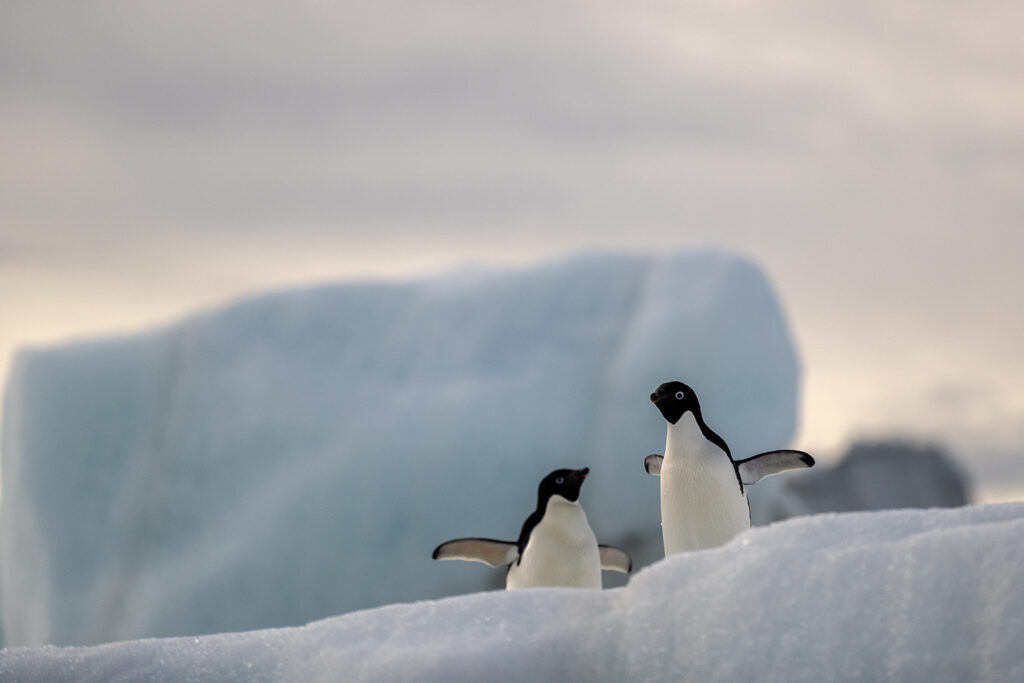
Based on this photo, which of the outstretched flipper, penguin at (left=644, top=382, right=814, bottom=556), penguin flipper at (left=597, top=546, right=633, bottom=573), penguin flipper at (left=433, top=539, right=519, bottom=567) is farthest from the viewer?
penguin flipper at (left=597, top=546, right=633, bottom=573)

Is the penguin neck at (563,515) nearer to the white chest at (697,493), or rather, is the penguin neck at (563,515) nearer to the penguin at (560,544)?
the penguin at (560,544)

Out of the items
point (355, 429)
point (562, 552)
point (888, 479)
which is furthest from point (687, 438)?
point (888, 479)

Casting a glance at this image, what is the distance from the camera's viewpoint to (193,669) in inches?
70.2

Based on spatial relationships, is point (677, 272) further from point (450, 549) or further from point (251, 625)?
point (450, 549)

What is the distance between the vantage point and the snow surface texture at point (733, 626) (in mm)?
1399

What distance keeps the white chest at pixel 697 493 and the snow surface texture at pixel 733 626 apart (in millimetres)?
1309

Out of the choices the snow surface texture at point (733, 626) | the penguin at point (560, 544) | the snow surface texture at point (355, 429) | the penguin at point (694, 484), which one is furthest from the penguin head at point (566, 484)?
the snow surface texture at point (355, 429)

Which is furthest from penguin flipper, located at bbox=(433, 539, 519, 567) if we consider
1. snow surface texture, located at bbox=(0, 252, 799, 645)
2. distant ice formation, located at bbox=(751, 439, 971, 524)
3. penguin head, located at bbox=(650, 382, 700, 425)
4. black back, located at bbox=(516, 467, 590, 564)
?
distant ice formation, located at bbox=(751, 439, 971, 524)

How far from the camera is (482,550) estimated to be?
12.5ft

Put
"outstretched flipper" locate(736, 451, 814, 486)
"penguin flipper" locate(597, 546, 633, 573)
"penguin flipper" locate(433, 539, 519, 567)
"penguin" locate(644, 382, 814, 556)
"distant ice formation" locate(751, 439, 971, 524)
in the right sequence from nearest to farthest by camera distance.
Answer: "penguin" locate(644, 382, 814, 556) → "outstretched flipper" locate(736, 451, 814, 486) → "penguin flipper" locate(433, 539, 519, 567) → "penguin flipper" locate(597, 546, 633, 573) → "distant ice formation" locate(751, 439, 971, 524)

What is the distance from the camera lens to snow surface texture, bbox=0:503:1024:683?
4.59ft

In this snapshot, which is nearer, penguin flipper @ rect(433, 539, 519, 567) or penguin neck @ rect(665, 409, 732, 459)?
penguin neck @ rect(665, 409, 732, 459)

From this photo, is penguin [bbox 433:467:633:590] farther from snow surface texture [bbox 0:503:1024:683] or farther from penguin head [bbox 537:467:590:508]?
snow surface texture [bbox 0:503:1024:683]

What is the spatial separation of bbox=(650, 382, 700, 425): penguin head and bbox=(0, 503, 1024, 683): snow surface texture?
141 cm
